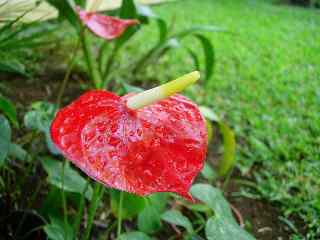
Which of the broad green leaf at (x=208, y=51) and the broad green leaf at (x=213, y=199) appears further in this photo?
the broad green leaf at (x=208, y=51)

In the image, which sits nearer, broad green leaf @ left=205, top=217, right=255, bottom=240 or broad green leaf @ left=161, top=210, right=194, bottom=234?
broad green leaf @ left=205, top=217, right=255, bottom=240

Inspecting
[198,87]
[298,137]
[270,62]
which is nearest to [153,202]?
[298,137]

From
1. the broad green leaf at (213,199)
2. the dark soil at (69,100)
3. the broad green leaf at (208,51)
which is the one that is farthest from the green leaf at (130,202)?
the broad green leaf at (208,51)

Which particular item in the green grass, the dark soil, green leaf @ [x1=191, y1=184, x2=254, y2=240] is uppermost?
green leaf @ [x1=191, y1=184, x2=254, y2=240]

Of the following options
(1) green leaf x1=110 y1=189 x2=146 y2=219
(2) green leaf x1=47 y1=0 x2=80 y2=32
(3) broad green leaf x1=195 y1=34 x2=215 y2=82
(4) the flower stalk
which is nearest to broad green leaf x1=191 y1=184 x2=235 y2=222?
(1) green leaf x1=110 y1=189 x2=146 y2=219

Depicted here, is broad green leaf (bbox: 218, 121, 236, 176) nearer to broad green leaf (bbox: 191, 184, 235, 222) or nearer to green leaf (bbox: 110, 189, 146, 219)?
broad green leaf (bbox: 191, 184, 235, 222)

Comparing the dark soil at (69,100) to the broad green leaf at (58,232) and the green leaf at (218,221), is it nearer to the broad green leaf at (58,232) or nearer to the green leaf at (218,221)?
the green leaf at (218,221)

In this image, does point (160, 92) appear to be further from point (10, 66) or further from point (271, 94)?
point (271, 94)
